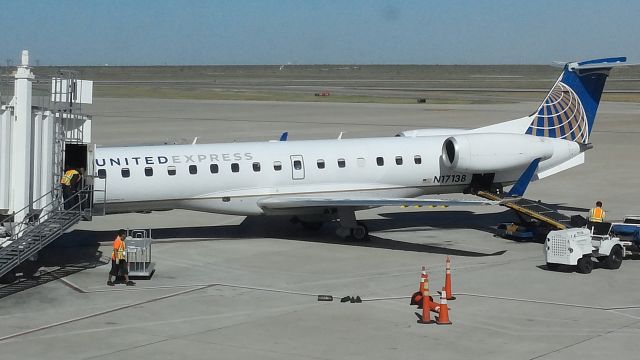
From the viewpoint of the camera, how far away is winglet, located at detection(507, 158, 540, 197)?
1227 inches

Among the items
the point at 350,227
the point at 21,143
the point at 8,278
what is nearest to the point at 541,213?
the point at 350,227

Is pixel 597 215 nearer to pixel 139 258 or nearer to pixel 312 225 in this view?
pixel 312 225

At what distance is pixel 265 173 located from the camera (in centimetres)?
2958

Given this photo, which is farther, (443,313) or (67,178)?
(67,178)

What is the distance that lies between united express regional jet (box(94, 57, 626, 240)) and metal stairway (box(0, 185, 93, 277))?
2.19 m

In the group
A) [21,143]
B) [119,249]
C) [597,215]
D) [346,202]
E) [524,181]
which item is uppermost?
[21,143]

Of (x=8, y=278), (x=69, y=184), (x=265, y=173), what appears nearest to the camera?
(x=8, y=278)

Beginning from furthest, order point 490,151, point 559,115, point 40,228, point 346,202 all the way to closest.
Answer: point 559,115, point 490,151, point 346,202, point 40,228

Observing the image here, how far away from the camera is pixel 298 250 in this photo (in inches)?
1103

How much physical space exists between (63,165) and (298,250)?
673 centimetres

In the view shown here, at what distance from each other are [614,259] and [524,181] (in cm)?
652

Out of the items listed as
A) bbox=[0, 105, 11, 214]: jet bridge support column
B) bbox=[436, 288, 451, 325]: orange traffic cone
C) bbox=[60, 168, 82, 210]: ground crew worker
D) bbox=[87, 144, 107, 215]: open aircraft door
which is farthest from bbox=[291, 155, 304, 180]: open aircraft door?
bbox=[436, 288, 451, 325]: orange traffic cone

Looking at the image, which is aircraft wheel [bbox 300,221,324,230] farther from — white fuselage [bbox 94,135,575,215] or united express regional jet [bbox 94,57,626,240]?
white fuselage [bbox 94,135,575,215]

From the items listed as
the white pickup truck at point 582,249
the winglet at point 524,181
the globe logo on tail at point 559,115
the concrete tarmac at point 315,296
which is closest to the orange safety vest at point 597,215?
the concrete tarmac at point 315,296
